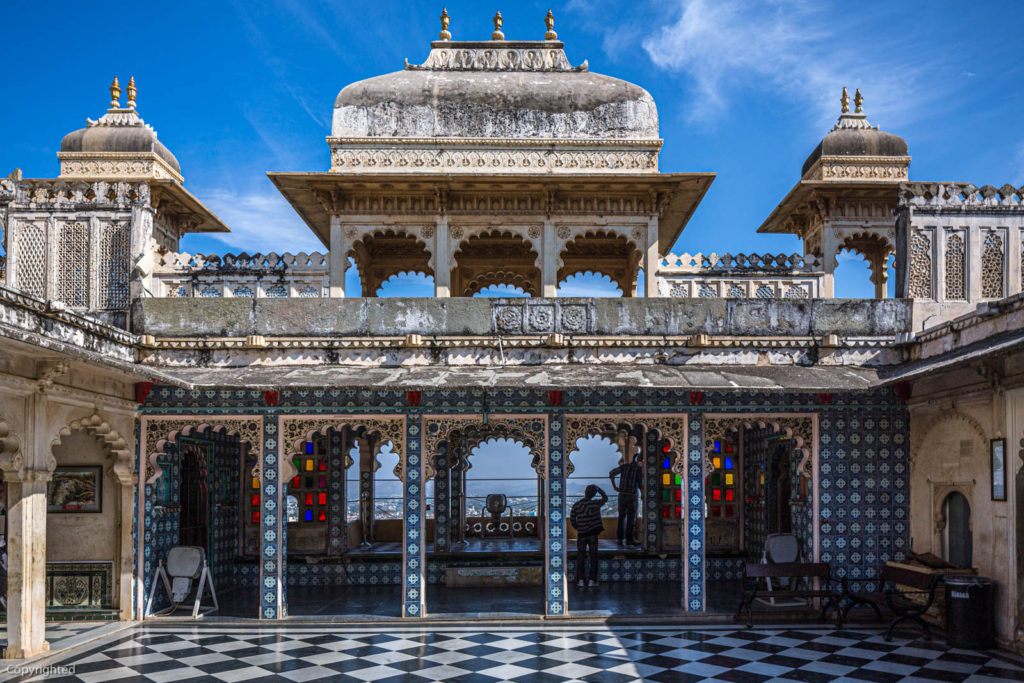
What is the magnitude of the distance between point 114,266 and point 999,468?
1074cm

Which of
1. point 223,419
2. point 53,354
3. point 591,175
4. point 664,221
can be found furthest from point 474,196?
point 53,354

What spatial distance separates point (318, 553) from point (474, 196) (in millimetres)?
6066

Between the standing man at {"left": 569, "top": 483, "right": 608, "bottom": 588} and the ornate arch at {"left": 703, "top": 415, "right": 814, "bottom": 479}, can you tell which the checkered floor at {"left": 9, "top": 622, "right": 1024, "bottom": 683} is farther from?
the standing man at {"left": 569, "top": 483, "right": 608, "bottom": 588}

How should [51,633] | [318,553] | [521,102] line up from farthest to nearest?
[521,102], [318,553], [51,633]

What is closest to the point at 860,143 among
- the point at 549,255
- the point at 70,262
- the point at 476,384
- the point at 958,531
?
the point at 549,255

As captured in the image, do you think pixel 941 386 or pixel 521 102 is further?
pixel 521 102

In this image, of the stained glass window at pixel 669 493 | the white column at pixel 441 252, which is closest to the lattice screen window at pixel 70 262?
the white column at pixel 441 252

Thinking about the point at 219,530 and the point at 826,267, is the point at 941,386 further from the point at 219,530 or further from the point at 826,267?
the point at 219,530

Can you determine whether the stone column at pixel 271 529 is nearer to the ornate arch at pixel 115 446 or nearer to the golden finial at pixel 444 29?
the ornate arch at pixel 115 446

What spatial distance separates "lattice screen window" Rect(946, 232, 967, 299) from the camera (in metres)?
11.0

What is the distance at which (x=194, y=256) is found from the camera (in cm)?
1198

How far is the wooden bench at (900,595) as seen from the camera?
336 inches

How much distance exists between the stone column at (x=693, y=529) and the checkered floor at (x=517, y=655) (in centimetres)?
57

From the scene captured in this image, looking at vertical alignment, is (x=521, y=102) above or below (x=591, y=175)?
above
